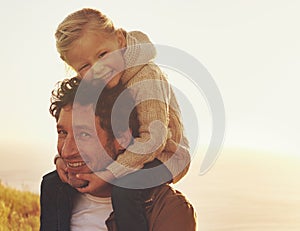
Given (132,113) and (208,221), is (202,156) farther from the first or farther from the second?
(208,221)

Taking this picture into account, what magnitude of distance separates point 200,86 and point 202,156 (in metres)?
0.19

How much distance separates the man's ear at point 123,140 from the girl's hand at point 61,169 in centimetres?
15

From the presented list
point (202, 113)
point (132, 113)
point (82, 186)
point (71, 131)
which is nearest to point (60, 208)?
point (82, 186)

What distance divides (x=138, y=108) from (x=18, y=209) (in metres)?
1.13

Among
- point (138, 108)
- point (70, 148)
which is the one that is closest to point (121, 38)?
point (138, 108)

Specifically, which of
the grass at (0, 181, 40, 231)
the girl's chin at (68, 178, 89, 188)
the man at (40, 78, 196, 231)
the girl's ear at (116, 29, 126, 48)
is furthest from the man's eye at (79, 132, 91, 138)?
the grass at (0, 181, 40, 231)

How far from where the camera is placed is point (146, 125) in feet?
5.44

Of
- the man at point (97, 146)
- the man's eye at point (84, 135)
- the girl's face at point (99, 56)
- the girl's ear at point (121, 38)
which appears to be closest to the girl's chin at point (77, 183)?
the man at point (97, 146)

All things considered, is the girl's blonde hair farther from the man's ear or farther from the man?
the man's ear

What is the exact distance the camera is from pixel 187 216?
66.4 inches

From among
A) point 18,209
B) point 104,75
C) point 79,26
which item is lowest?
point 18,209

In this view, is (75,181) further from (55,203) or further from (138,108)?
(138,108)

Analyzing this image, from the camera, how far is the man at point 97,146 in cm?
167

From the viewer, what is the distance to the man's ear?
66.1 inches
